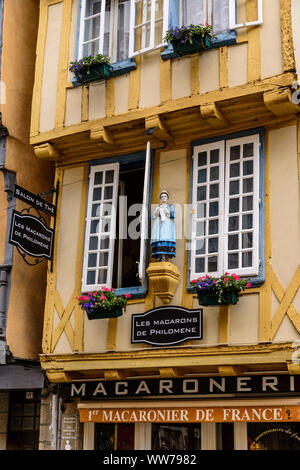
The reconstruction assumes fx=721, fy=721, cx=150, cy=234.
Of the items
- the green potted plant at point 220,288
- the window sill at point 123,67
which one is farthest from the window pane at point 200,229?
the window sill at point 123,67

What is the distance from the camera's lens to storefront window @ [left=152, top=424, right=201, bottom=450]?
10.4 m

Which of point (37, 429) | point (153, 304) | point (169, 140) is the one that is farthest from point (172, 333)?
point (37, 429)

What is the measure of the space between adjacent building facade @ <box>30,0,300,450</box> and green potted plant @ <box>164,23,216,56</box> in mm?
179

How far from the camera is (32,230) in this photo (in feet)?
35.7

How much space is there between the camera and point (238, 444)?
1003cm

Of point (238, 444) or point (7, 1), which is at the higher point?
point (7, 1)

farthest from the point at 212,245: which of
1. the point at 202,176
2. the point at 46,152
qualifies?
the point at 46,152

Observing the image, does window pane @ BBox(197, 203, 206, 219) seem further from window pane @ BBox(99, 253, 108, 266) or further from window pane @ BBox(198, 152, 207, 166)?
window pane @ BBox(99, 253, 108, 266)

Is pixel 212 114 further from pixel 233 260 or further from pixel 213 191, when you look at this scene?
pixel 233 260

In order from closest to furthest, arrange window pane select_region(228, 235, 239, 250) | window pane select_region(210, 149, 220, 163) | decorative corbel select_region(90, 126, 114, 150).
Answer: window pane select_region(228, 235, 239, 250)
window pane select_region(210, 149, 220, 163)
decorative corbel select_region(90, 126, 114, 150)

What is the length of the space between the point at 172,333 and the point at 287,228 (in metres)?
2.12

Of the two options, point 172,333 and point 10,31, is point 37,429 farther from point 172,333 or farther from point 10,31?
point 10,31

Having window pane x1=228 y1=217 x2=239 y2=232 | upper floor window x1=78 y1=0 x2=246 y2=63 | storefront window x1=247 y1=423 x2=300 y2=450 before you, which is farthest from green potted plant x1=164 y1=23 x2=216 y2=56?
storefront window x1=247 y1=423 x2=300 y2=450

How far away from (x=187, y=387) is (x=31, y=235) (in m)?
3.23
